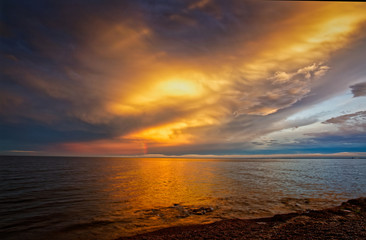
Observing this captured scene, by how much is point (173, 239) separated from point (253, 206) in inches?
503

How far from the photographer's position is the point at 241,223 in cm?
1397

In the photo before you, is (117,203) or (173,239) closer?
(173,239)

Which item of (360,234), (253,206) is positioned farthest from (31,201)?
(360,234)

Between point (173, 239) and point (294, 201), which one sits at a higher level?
point (173, 239)

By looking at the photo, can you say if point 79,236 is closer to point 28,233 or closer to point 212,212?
point 28,233

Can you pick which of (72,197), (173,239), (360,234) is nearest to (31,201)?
(72,197)

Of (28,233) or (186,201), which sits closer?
(28,233)

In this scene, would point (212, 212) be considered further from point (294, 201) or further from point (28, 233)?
point (28, 233)

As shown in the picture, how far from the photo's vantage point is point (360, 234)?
10.8 metres

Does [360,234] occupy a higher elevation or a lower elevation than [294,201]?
higher

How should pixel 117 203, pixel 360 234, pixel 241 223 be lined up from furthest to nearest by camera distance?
pixel 117 203 → pixel 241 223 → pixel 360 234

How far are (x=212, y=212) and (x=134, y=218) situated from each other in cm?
754

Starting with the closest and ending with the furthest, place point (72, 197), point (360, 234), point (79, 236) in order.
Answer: point (360, 234), point (79, 236), point (72, 197)

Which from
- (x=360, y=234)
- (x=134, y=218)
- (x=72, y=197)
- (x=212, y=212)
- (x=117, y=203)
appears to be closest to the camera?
(x=360, y=234)
